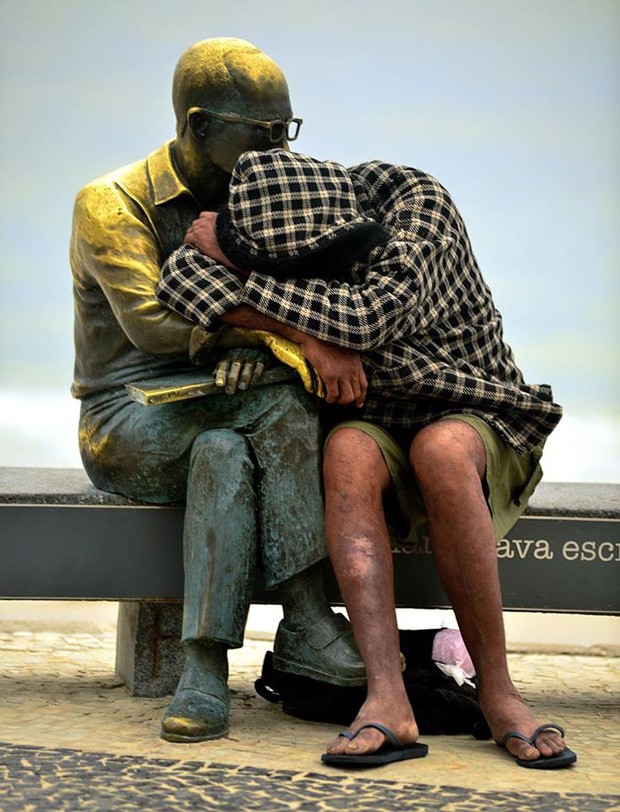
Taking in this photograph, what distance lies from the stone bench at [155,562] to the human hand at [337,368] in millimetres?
473

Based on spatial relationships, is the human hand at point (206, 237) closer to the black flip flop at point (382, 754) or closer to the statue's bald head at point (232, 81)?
the statue's bald head at point (232, 81)

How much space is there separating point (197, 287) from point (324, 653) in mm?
811

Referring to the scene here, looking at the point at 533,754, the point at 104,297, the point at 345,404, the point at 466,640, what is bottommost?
the point at 533,754

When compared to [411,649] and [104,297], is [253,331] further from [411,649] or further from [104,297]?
[411,649]

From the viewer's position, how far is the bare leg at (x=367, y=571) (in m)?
2.74

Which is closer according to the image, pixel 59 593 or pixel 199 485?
pixel 199 485

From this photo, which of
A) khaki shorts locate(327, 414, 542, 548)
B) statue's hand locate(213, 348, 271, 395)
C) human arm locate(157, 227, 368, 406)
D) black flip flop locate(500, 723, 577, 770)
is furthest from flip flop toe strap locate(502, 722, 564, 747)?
statue's hand locate(213, 348, 271, 395)

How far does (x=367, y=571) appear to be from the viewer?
285cm

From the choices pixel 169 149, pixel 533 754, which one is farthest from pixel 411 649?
pixel 169 149

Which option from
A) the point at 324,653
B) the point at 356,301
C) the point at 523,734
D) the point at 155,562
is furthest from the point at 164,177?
the point at 523,734

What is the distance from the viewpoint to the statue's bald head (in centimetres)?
321

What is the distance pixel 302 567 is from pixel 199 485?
0.27 m

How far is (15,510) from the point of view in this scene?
3322 mm

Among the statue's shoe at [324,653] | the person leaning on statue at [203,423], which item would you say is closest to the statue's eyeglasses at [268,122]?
the person leaning on statue at [203,423]
